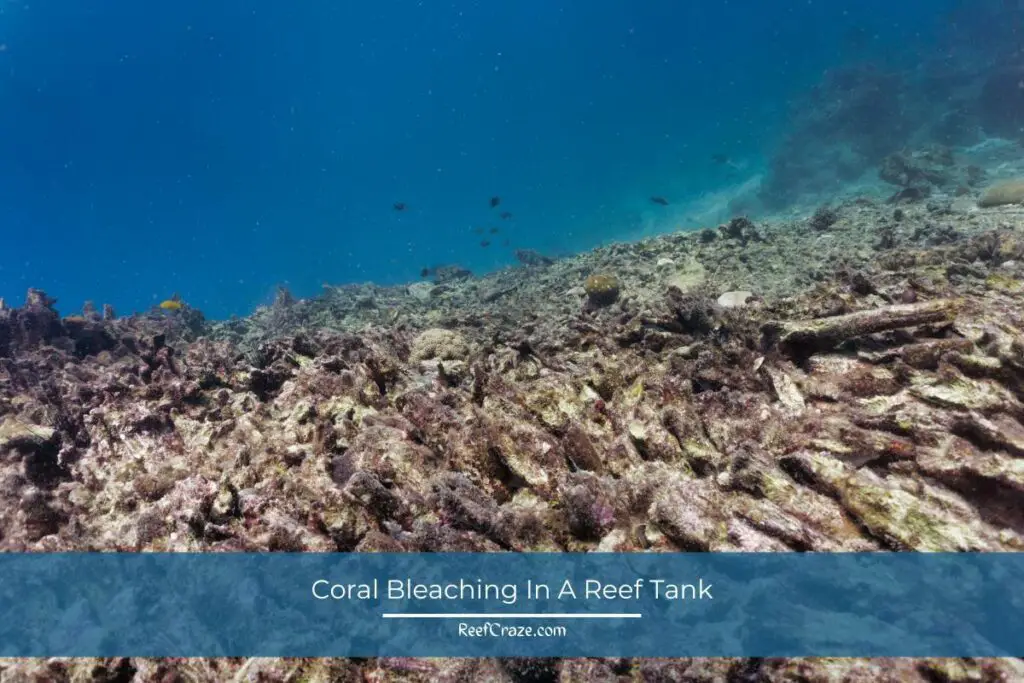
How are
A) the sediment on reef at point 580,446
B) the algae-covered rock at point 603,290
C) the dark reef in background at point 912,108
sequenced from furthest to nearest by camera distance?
the dark reef in background at point 912,108, the algae-covered rock at point 603,290, the sediment on reef at point 580,446

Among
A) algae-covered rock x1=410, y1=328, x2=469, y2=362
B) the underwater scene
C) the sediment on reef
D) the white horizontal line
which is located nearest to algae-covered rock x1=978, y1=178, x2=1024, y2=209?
the underwater scene

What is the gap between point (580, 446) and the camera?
5129 mm

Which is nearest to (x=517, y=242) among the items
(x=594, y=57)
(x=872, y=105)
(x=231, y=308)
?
(x=231, y=308)

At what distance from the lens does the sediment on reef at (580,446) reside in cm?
362

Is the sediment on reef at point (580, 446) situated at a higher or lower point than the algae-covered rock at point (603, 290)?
lower

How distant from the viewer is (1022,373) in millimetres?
5176

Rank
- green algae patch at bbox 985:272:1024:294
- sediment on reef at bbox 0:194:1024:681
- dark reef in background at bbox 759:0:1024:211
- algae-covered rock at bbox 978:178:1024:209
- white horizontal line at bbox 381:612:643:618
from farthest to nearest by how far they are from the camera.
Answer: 1. dark reef in background at bbox 759:0:1024:211
2. algae-covered rock at bbox 978:178:1024:209
3. green algae patch at bbox 985:272:1024:294
4. sediment on reef at bbox 0:194:1024:681
5. white horizontal line at bbox 381:612:643:618

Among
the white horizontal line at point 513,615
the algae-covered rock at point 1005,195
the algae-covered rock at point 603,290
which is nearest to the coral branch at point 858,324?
the white horizontal line at point 513,615

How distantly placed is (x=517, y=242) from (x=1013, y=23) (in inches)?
3405

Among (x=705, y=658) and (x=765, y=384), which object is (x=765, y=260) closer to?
(x=765, y=384)

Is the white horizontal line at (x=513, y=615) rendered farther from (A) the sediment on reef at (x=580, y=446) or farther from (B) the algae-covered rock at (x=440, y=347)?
(B) the algae-covered rock at (x=440, y=347)

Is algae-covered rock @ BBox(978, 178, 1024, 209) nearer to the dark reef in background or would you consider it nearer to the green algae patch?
the green algae patch

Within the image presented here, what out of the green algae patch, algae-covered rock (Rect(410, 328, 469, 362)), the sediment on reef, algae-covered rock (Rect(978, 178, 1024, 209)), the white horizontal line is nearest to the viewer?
the white horizontal line

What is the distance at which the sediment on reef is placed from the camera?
11.9ft
